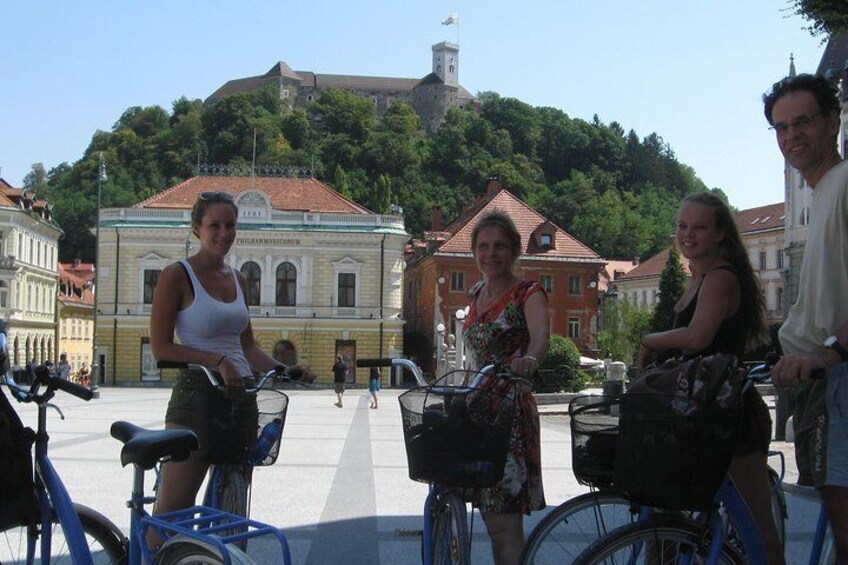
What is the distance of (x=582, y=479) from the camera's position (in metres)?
3.91

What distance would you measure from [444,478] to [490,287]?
3.35 feet

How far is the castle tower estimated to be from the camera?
15812 centimetres

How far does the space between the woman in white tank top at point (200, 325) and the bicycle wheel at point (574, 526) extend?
117 centimetres

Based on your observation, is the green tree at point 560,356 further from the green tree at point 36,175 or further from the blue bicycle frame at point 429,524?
the green tree at point 36,175

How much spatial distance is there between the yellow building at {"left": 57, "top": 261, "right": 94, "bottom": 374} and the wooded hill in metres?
12.2

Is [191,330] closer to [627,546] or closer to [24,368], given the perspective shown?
[24,368]

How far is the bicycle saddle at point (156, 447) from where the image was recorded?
3.55 m

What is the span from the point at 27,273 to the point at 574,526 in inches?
2440

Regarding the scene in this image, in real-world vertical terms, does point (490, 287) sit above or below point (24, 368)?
above

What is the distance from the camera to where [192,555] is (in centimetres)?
331

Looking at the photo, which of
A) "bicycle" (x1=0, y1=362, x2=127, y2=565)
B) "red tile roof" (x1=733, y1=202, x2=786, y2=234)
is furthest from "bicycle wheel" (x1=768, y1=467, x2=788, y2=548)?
"red tile roof" (x1=733, y1=202, x2=786, y2=234)

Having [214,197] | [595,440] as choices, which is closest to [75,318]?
[214,197]

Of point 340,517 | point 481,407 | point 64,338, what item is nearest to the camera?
point 481,407

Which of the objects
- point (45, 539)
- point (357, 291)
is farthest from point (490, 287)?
point (357, 291)
